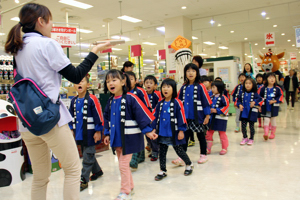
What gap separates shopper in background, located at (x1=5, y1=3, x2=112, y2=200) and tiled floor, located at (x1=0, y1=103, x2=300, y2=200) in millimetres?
1088

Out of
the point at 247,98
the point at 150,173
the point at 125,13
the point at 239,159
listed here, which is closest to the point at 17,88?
the point at 150,173

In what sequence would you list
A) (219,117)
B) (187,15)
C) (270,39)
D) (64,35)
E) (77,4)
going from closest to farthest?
(219,117) < (64,35) < (77,4) < (187,15) < (270,39)

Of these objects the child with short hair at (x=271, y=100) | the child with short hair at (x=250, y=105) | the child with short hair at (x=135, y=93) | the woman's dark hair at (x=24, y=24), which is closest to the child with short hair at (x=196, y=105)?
the child with short hair at (x=135, y=93)

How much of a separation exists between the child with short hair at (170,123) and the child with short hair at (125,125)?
0.55 metres

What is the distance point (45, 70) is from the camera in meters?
1.40

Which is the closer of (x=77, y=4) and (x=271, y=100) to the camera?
(x=271, y=100)

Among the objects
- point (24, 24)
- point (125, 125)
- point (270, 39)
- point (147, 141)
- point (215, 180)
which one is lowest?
point (215, 180)

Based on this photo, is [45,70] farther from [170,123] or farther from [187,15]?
[187,15]

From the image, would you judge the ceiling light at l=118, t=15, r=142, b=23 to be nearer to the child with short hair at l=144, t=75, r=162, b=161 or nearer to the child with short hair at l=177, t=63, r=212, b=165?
the child with short hair at l=144, t=75, r=162, b=161

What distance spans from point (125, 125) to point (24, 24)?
1.24 m

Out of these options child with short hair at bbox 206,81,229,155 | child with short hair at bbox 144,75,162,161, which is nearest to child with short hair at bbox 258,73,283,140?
child with short hair at bbox 206,81,229,155

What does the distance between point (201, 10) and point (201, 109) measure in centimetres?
644

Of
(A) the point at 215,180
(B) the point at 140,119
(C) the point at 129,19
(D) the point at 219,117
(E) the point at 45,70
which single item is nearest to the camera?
(E) the point at 45,70

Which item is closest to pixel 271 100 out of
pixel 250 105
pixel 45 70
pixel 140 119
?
pixel 250 105
